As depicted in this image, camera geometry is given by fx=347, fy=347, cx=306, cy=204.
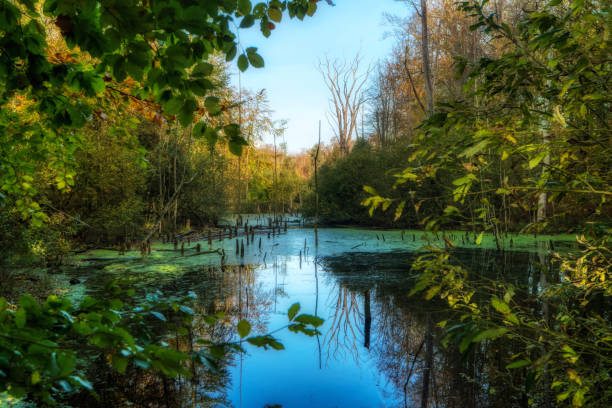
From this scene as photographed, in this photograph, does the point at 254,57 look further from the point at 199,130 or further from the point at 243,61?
the point at 199,130

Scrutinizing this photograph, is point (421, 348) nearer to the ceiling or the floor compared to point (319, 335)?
nearer to the floor

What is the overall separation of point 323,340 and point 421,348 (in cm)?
105

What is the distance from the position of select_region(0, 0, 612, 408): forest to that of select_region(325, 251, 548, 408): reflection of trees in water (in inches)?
1.0

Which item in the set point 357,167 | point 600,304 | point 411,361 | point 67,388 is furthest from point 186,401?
point 357,167

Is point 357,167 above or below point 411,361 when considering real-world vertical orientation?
above

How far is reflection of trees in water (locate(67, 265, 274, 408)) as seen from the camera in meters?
2.47

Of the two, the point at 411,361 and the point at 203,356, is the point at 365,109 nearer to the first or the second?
the point at 411,361

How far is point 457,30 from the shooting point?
48.8 ft

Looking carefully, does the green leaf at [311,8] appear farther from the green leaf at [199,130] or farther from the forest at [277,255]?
the green leaf at [199,130]

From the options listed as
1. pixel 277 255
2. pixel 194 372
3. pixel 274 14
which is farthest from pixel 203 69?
pixel 277 255

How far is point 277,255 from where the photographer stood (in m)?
8.77

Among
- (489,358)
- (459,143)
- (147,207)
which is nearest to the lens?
(459,143)

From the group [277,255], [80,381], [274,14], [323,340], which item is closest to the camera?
[80,381]

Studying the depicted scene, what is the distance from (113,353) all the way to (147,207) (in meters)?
11.1
